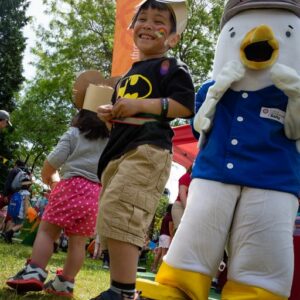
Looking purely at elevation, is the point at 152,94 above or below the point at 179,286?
above

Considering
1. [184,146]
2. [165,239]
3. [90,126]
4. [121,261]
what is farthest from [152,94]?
[165,239]

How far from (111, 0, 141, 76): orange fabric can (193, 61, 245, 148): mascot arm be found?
3874 mm

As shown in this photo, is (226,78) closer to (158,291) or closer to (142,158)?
(142,158)

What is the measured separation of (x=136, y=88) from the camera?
2.37m

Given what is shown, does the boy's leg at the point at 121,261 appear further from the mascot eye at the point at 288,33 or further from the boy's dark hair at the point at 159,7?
the mascot eye at the point at 288,33

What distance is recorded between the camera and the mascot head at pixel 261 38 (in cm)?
244

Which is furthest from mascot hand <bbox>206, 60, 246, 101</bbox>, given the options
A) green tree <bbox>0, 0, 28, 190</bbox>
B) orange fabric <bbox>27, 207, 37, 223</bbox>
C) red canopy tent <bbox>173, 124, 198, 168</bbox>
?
green tree <bbox>0, 0, 28, 190</bbox>

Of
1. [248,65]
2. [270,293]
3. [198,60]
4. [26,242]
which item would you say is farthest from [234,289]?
[198,60]

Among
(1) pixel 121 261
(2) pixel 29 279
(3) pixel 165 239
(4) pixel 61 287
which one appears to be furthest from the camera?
(3) pixel 165 239

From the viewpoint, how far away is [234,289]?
2148 millimetres

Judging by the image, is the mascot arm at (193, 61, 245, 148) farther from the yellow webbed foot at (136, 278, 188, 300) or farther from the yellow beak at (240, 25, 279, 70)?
the yellow webbed foot at (136, 278, 188, 300)

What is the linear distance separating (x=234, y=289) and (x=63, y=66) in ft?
52.6

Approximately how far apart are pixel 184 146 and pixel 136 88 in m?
5.44

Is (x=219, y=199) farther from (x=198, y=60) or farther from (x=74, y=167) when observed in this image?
(x=198, y=60)
